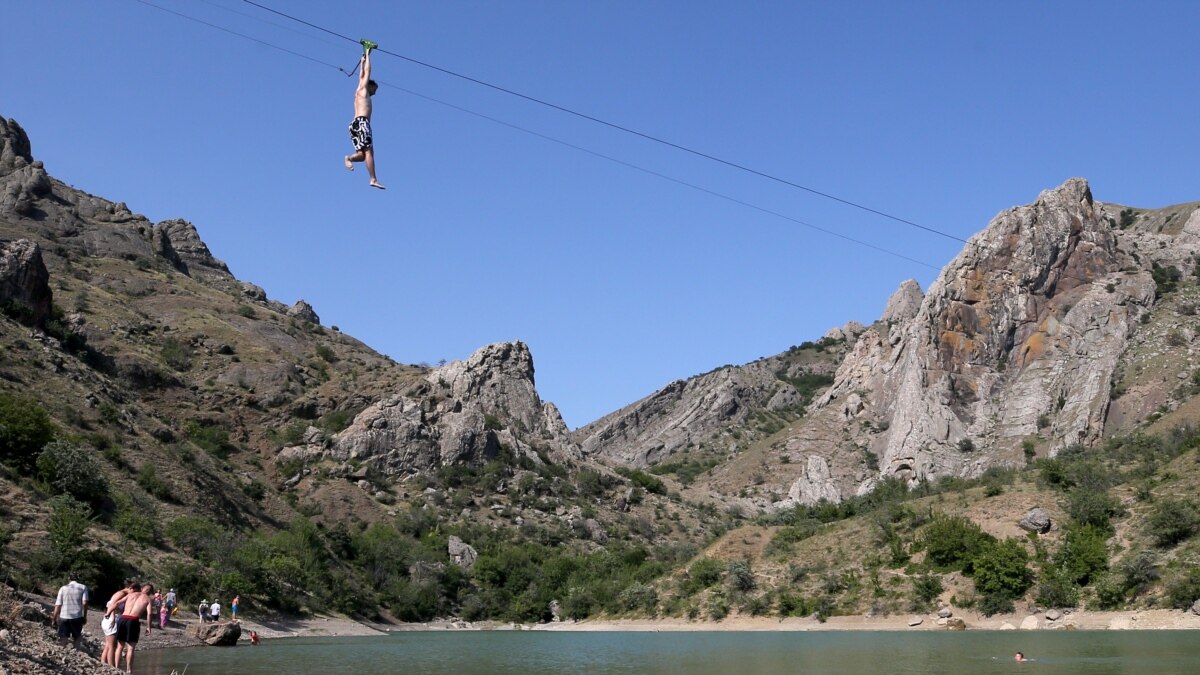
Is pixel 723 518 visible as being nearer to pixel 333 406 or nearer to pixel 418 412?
pixel 418 412

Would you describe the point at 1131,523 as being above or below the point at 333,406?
below

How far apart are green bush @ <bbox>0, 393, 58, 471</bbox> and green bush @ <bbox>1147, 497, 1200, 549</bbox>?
5916 centimetres

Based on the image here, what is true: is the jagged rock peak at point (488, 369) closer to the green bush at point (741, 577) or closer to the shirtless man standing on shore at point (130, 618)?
the green bush at point (741, 577)

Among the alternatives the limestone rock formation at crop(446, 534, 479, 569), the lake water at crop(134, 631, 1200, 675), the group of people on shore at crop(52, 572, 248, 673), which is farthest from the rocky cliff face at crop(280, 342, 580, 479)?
the group of people on shore at crop(52, 572, 248, 673)

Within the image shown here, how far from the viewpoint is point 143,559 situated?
46.7m

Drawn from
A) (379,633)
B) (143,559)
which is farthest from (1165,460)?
(143,559)

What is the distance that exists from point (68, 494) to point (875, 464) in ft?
269

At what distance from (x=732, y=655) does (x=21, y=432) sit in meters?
37.0

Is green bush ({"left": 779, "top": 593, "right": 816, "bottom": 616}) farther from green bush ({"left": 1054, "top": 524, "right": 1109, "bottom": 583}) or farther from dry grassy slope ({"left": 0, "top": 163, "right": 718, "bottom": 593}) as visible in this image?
dry grassy slope ({"left": 0, "top": 163, "right": 718, "bottom": 593})

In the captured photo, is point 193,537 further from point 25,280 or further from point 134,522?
point 25,280

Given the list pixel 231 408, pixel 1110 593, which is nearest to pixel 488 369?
pixel 231 408

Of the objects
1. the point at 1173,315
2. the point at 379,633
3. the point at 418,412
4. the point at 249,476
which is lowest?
the point at 379,633

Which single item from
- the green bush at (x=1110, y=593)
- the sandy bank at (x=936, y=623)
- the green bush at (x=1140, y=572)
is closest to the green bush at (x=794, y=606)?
the sandy bank at (x=936, y=623)

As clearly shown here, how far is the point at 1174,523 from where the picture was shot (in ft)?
168
